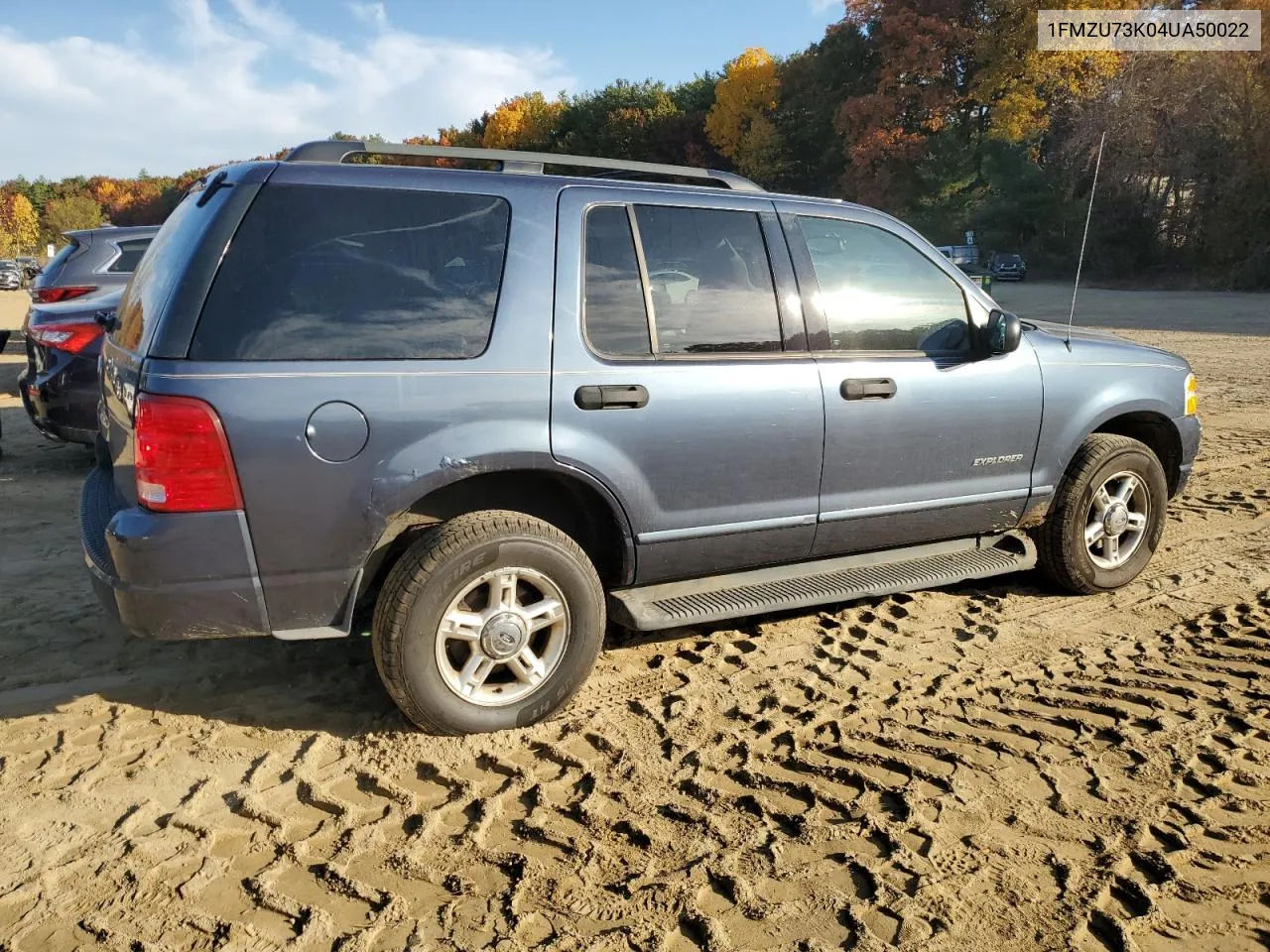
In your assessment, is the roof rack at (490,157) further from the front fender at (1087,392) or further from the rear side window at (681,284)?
the front fender at (1087,392)

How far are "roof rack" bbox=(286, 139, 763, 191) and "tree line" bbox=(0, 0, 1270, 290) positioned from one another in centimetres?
1789

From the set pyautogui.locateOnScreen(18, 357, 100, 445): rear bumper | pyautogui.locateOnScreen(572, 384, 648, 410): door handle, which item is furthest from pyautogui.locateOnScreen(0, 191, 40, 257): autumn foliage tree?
pyautogui.locateOnScreen(572, 384, 648, 410): door handle

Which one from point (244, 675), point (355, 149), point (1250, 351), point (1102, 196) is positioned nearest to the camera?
point (355, 149)

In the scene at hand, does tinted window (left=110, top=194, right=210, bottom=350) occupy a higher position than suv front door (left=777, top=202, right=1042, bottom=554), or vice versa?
tinted window (left=110, top=194, right=210, bottom=350)

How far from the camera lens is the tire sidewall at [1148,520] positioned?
479 cm

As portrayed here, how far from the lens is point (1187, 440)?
516 cm

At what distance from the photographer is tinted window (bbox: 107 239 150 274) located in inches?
327

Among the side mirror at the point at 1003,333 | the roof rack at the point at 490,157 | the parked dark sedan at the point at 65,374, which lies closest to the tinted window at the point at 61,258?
the parked dark sedan at the point at 65,374

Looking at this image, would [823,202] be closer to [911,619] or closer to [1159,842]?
[911,619]

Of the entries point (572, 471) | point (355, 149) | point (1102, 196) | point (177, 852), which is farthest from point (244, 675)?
point (1102, 196)

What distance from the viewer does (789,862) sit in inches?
109

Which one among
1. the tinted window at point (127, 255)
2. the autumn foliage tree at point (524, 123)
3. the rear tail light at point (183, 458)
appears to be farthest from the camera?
the autumn foliage tree at point (524, 123)

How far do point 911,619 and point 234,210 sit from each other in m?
3.40

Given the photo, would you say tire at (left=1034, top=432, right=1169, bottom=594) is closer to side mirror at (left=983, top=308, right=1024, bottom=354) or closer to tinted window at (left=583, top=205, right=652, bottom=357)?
side mirror at (left=983, top=308, right=1024, bottom=354)
